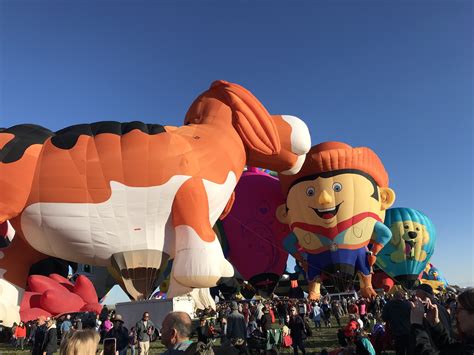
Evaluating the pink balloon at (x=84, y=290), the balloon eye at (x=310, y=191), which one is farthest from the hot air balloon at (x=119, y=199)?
the balloon eye at (x=310, y=191)

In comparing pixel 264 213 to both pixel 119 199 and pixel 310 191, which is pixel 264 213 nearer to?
pixel 310 191

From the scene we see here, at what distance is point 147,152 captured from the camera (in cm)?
903

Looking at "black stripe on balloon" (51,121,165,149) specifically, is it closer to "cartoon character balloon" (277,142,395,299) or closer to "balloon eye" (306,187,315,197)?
"balloon eye" (306,187,315,197)

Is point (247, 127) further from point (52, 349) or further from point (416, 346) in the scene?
point (416, 346)

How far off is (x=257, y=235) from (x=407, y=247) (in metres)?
8.24

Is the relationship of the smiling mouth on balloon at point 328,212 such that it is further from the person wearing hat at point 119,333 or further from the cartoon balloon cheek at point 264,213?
the person wearing hat at point 119,333

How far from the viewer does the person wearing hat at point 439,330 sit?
5.65ft

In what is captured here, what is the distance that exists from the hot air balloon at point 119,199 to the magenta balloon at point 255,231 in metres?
9.35

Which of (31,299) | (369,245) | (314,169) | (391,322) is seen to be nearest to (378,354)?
(391,322)

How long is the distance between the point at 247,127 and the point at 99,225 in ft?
14.1

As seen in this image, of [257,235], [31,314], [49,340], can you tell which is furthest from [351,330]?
[257,235]

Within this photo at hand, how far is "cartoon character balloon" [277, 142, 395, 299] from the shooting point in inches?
640

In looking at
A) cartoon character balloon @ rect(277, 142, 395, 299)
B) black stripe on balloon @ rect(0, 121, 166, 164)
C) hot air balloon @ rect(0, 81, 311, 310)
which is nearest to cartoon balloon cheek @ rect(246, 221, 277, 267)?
cartoon character balloon @ rect(277, 142, 395, 299)

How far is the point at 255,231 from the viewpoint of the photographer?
19047 millimetres
